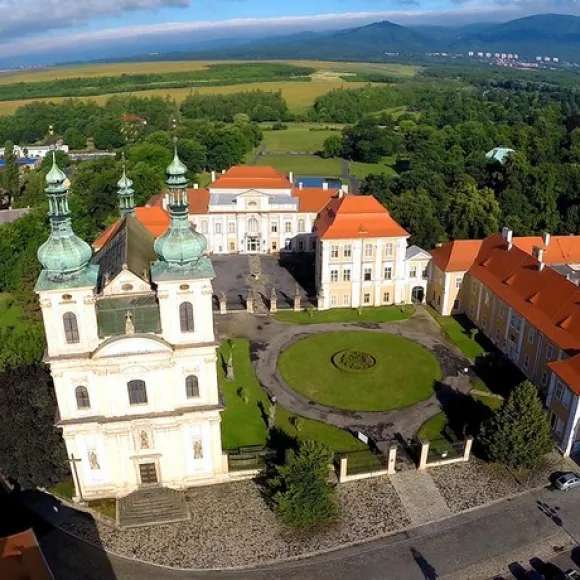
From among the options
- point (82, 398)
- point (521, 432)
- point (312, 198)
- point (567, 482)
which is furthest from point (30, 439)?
point (312, 198)

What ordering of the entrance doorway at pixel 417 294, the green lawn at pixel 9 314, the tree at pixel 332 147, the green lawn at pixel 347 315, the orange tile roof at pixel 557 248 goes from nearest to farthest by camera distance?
the green lawn at pixel 347 315
the green lawn at pixel 9 314
the orange tile roof at pixel 557 248
the entrance doorway at pixel 417 294
the tree at pixel 332 147

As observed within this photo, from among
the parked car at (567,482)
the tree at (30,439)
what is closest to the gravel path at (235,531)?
the tree at (30,439)

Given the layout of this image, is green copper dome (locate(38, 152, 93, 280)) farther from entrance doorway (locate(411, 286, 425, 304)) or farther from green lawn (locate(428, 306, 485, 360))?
entrance doorway (locate(411, 286, 425, 304))

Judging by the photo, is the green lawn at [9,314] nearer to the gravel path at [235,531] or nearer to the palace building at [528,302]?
the gravel path at [235,531]

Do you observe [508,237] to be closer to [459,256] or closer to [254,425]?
[459,256]

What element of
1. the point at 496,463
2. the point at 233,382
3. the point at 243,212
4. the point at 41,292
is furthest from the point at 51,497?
the point at 243,212

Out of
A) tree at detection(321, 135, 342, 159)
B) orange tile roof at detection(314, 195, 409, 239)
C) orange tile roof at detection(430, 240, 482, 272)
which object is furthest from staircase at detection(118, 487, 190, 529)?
tree at detection(321, 135, 342, 159)
